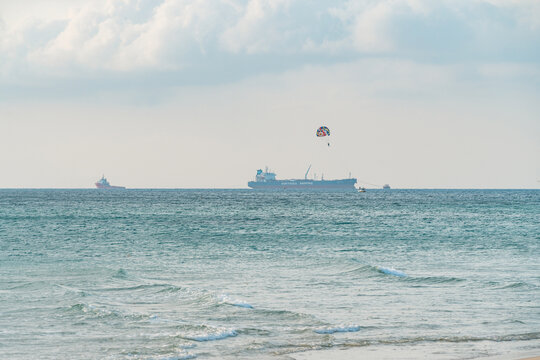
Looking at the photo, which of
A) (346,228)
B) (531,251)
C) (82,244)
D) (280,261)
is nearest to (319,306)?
(280,261)

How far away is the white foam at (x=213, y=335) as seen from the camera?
16.4 meters

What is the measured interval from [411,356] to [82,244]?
3432 centimetres

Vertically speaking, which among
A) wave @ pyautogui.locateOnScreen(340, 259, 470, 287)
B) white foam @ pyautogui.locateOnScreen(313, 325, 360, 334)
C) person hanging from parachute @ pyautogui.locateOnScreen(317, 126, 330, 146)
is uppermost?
person hanging from parachute @ pyautogui.locateOnScreen(317, 126, 330, 146)

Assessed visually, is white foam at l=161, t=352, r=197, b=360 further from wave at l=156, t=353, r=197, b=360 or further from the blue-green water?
the blue-green water

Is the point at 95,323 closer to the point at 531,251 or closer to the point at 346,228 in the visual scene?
the point at 531,251

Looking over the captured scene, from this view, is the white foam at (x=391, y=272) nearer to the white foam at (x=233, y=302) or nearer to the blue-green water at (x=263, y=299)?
the blue-green water at (x=263, y=299)

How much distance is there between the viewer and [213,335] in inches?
654

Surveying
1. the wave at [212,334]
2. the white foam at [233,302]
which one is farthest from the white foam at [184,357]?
the white foam at [233,302]

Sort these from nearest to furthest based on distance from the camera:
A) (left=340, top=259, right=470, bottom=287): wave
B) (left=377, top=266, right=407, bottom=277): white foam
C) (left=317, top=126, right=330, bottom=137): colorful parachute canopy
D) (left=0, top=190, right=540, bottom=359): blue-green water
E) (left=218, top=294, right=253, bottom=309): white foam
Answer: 1. (left=0, top=190, right=540, bottom=359): blue-green water
2. (left=218, top=294, right=253, bottom=309): white foam
3. (left=340, top=259, right=470, bottom=287): wave
4. (left=377, top=266, right=407, bottom=277): white foam
5. (left=317, top=126, right=330, bottom=137): colorful parachute canopy

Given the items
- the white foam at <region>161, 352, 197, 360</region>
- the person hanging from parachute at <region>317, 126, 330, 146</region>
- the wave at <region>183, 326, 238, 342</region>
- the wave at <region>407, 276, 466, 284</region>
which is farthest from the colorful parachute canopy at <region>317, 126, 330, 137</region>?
the white foam at <region>161, 352, 197, 360</region>

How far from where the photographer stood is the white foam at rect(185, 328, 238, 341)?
16391mm

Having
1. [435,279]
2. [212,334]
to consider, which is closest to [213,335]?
[212,334]

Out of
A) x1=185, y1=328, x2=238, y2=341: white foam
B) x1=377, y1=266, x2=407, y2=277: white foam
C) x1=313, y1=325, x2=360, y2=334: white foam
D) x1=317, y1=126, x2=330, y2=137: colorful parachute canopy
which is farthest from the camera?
x1=317, y1=126, x2=330, y2=137: colorful parachute canopy

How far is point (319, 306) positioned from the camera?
66.9ft
